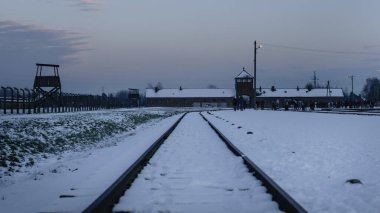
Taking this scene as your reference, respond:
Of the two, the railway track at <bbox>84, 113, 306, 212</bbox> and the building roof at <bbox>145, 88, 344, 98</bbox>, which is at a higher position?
the building roof at <bbox>145, 88, 344, 98</bbox>

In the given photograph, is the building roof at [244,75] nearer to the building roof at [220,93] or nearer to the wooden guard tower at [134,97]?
the building roof at [220,93]

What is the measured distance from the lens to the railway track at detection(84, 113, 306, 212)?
5.48m

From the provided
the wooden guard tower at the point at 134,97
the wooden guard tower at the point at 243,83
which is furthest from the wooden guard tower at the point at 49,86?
the wooden guard tower at the point at 243,83

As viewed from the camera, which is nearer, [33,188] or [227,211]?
[227,211]

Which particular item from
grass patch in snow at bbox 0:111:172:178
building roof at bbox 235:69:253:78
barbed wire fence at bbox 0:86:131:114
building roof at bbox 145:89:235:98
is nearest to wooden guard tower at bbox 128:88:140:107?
barbed wire fence at bbox 0:86:131:114

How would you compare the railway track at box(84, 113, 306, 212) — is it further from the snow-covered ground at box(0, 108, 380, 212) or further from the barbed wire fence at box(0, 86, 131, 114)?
the barbed wire fence at box(0, 86, 131, 114)

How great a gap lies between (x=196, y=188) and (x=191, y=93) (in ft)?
457

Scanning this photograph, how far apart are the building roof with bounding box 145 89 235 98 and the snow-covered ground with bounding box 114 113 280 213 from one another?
439ft

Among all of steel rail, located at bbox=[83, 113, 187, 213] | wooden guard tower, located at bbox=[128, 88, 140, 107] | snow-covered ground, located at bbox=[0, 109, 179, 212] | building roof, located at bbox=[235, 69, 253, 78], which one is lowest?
snow-covered ground, located at bbox=[0, 109, 179, 212]

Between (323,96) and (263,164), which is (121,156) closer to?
(263,164)

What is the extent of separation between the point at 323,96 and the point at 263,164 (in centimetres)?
14307

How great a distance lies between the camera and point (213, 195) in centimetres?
620

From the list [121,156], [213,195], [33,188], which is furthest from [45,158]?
[213,195]

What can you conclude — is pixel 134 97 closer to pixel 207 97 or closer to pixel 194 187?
pixel 207 97
